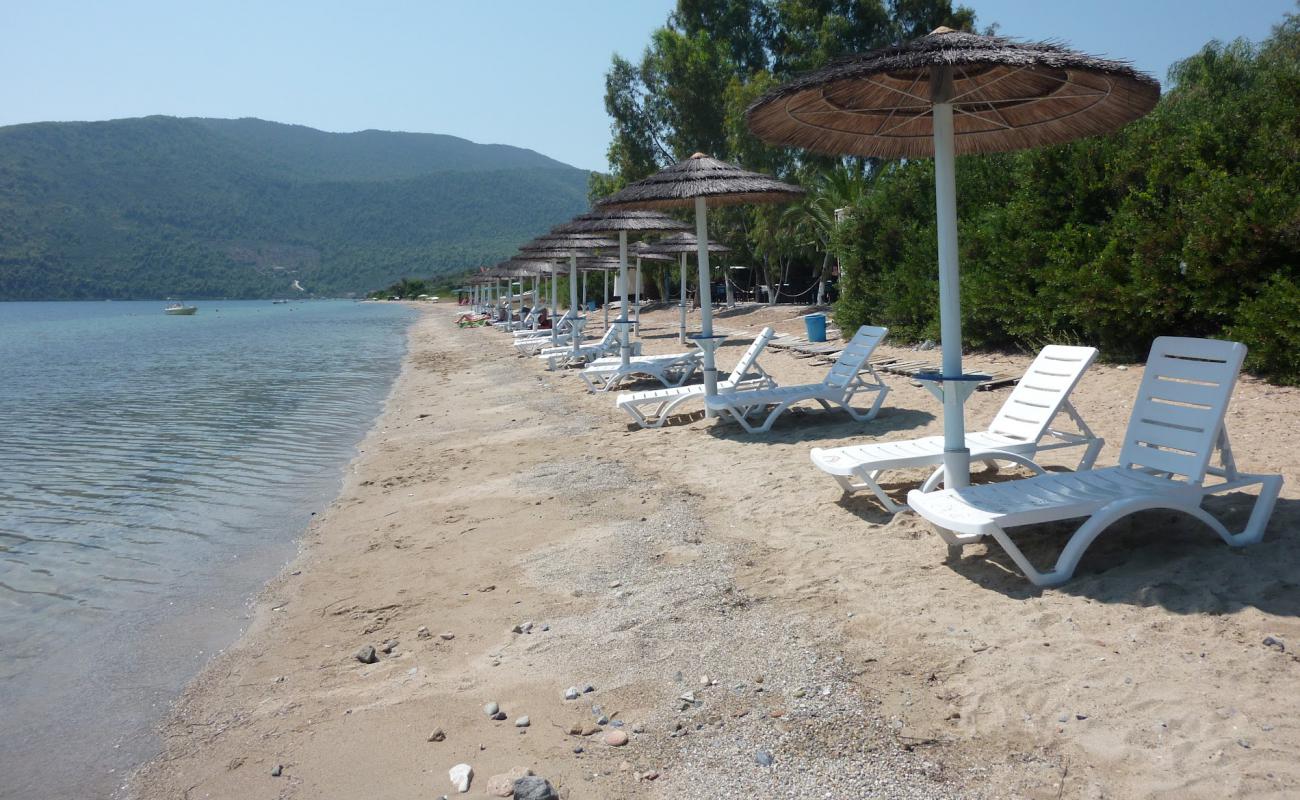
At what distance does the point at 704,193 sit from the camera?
28.3 feet

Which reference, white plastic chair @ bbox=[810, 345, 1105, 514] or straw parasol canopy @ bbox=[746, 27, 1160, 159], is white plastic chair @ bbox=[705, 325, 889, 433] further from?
white plastic chair @ bbox=[810, 345, 1105, 514]

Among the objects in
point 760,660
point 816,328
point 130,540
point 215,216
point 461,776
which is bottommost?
point 130,540

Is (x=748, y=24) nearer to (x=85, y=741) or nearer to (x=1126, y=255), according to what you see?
(x=1126, y=255)

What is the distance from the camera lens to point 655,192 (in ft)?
28.7

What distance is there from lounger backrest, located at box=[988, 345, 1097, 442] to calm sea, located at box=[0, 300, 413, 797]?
4.51m

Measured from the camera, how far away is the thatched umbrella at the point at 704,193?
8.68 meters

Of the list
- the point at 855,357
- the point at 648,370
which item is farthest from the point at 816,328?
the point at 855,357

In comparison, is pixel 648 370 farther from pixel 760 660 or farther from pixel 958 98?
pixel 760 660

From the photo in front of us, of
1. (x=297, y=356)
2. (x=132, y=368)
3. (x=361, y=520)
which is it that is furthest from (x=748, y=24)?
(x=361, y=520)

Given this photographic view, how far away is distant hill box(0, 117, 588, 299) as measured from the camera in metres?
124

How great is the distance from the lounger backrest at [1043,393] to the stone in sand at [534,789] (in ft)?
11.8

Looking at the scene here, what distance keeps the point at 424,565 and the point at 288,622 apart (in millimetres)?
849

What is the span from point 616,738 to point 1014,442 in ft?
10.6

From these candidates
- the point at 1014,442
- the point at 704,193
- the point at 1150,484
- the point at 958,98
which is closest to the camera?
the point at 1150,484
